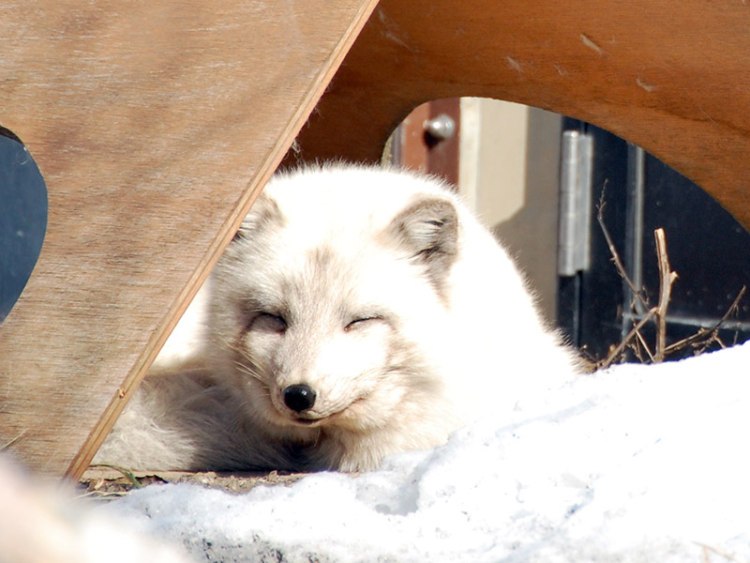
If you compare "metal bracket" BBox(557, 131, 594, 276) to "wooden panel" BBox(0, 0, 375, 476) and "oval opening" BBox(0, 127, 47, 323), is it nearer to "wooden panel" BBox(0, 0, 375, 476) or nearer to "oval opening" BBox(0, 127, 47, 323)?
"oval opening" BBox(0, 127, 47, 323)

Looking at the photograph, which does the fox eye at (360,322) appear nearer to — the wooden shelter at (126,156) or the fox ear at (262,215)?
the fox ear at (262,215)

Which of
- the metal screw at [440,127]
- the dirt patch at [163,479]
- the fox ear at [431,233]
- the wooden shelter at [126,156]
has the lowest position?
the dirt patch at [163,479]

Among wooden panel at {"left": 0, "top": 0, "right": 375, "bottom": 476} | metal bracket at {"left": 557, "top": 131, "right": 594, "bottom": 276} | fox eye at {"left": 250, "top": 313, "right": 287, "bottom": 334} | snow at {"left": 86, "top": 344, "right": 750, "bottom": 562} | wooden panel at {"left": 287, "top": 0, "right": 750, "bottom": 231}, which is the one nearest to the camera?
snow at {"left": 86, "top": 344, "right": 750, "bottom": 562}

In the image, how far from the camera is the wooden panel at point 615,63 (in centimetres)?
330

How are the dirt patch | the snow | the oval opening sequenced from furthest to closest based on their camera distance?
1. the oval opening
2. the dirt patch
3. the snow

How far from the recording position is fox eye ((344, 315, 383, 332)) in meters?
2.93

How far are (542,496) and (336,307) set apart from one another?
93 centimetres

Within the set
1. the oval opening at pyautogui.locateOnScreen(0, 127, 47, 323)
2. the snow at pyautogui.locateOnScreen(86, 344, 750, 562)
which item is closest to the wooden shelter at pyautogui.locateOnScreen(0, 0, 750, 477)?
the snow at pyautogui.locateOnScreen(86, 344, 750, 562)

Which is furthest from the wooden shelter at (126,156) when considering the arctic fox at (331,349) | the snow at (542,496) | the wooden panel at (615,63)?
the wooden panel at (615,63)

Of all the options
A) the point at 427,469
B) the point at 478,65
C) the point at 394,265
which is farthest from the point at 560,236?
the point at 427,469

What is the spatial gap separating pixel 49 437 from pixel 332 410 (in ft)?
2.59

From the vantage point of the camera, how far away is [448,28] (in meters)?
3.77

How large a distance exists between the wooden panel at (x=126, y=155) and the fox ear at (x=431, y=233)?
652mm

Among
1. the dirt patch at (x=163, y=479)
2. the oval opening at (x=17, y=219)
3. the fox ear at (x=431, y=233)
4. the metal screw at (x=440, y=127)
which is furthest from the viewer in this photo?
the metal screw at (x=440, y=127)
